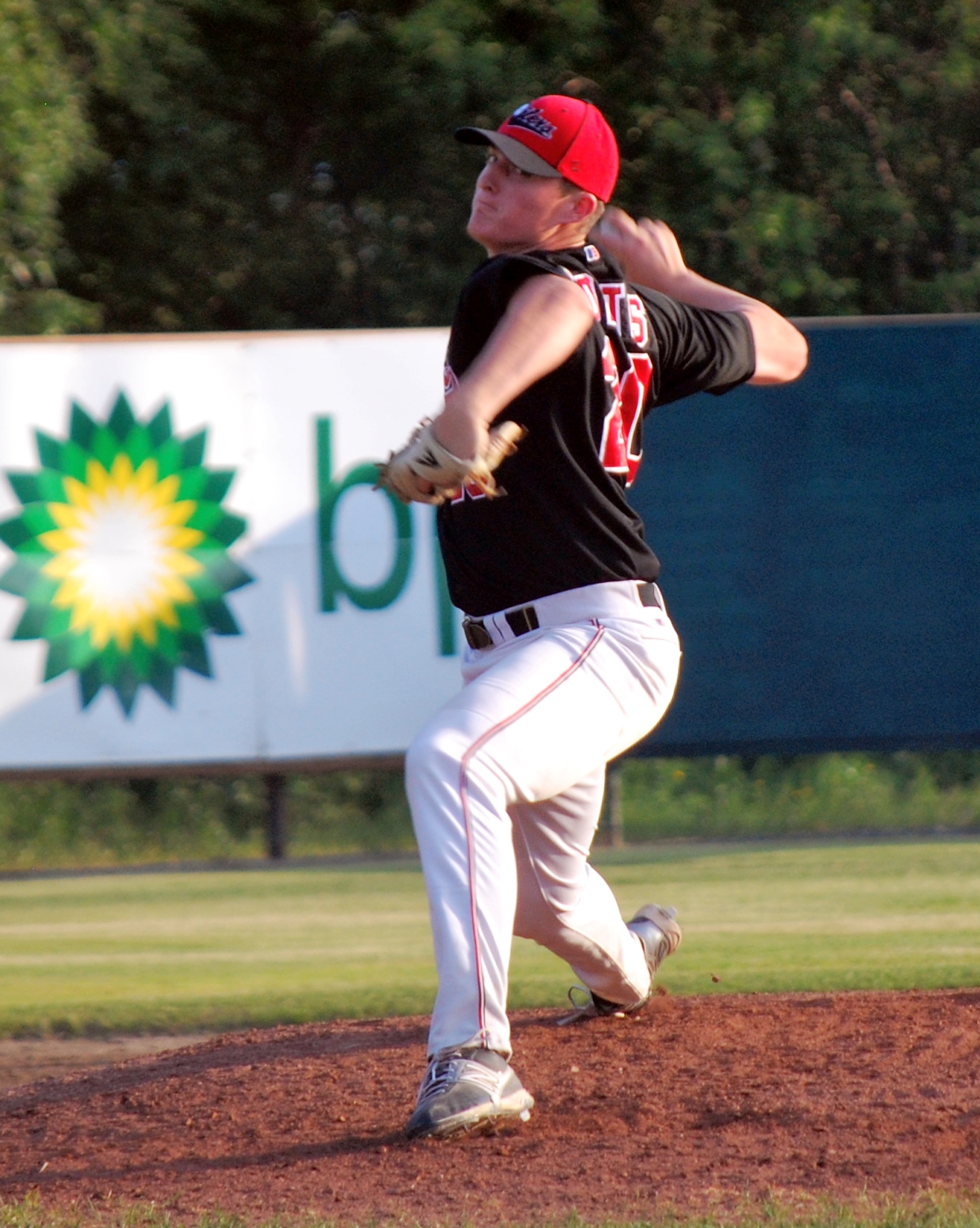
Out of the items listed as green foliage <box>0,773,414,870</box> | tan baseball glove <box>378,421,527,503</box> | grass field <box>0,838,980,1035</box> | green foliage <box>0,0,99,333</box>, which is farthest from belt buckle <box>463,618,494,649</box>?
green foliage <box>0,0,99,333</box>

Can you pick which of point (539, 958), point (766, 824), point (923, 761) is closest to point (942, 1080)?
point (539, 958)

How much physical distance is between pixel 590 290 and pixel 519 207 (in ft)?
0.94

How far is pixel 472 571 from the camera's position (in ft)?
11.1

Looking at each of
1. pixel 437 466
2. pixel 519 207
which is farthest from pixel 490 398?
pixel 519 207

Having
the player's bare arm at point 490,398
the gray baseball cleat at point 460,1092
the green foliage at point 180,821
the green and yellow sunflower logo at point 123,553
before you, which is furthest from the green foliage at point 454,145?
the gray baseball cleat at point 460,1092

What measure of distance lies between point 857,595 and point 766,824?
5.69 feet

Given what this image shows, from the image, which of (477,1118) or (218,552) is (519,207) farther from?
(218,552)

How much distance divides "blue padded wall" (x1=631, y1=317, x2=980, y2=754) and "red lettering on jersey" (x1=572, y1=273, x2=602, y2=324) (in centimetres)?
564

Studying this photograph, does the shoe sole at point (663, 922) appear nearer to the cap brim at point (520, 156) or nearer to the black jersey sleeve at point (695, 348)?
the black jersey sleeve at point (695, 348)

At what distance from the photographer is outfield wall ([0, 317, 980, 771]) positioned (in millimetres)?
8836

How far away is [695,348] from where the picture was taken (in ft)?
11.5

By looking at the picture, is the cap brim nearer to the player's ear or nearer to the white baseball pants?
the player's ear

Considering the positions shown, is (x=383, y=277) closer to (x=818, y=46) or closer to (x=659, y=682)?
(x=818, y=46)

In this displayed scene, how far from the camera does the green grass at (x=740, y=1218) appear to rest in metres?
2.72
